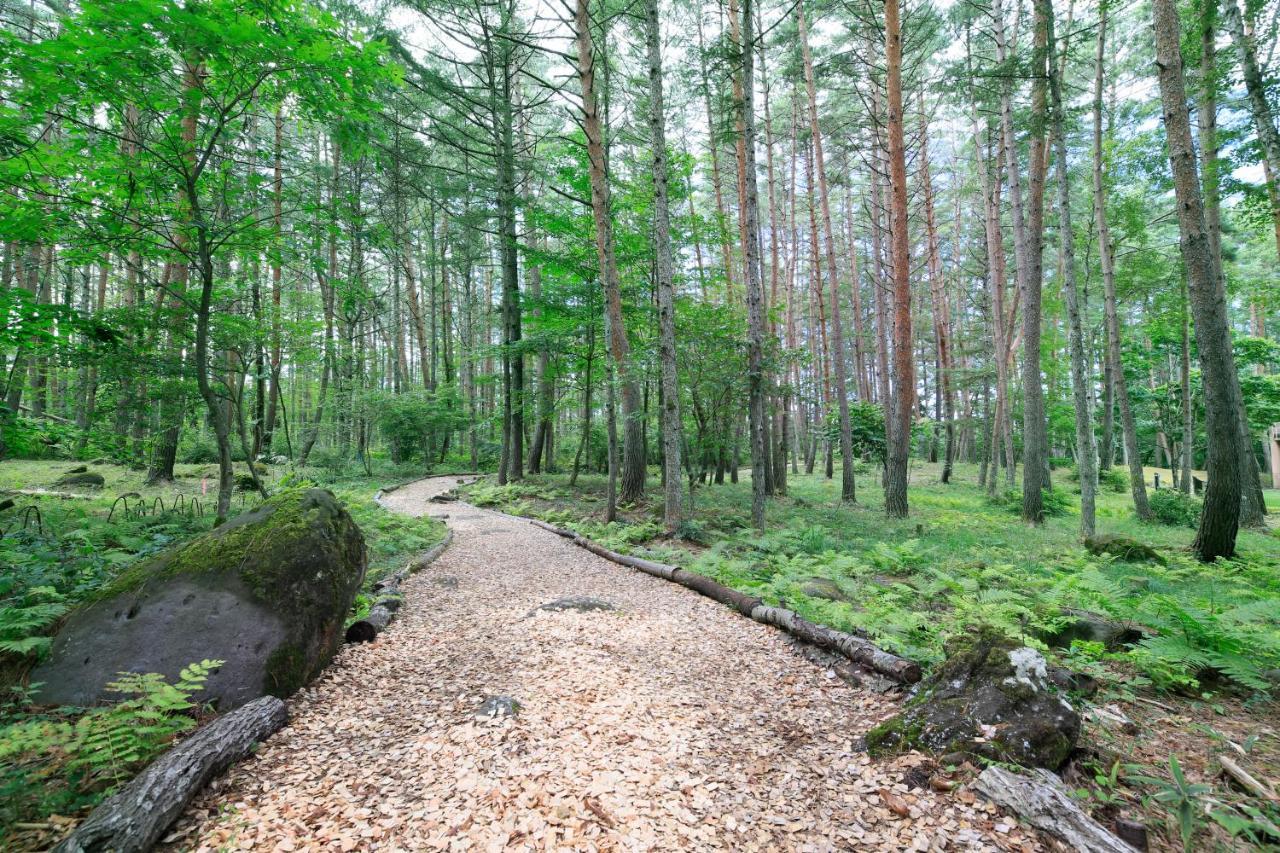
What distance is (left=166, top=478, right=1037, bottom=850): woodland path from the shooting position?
7.13 feet

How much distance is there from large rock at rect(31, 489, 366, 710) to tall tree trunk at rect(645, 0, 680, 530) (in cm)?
556

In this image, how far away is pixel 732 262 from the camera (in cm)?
1950

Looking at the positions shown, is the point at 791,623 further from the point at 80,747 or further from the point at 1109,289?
the point at 1109,289

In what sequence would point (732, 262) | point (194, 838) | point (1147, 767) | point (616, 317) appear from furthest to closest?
point (732, 262) < point (616, 317) < point (1147, 767) < point (194, 838)

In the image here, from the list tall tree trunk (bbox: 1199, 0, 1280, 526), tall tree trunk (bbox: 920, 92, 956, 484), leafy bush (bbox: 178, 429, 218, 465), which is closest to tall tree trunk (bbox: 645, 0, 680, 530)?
tall tree trunk (bbox: 1199, 0, 1280, 526)

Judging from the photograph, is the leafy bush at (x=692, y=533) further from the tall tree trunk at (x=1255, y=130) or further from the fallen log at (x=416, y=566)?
the tall tree trunk at (x=1255, y=130)

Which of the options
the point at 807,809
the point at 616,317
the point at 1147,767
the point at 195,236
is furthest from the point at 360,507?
the point at 1147,767

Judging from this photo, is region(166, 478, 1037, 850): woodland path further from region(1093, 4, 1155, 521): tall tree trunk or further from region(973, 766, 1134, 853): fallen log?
region(1093, 4, 1155, 521): tall tree trunk

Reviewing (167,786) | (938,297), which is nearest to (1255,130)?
(938,297)

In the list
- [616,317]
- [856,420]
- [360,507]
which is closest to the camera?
[360,507]

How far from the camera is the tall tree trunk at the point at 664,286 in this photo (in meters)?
8.31

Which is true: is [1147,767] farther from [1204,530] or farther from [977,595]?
[1204,530]

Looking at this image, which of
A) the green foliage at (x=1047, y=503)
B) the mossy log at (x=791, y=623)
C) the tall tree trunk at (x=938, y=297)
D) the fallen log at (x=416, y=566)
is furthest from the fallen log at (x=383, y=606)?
the tall tree trunk at (x=938, y=297)

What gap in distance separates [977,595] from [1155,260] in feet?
58.5
